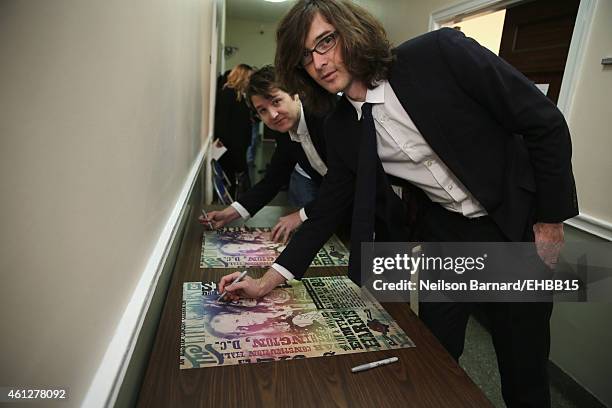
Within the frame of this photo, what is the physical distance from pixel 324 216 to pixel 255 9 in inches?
272

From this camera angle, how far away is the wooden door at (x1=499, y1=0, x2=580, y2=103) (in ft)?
6.73

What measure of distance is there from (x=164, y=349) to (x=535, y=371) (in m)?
0.92

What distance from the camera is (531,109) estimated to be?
881 mm

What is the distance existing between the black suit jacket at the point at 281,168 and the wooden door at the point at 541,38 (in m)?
1.44

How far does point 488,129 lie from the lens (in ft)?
3.16

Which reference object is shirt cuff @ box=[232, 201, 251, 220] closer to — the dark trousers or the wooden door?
the dark trousers

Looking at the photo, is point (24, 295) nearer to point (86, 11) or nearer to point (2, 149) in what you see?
point (2, 149)

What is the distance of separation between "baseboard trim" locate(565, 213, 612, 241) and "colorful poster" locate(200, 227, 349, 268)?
118 cm

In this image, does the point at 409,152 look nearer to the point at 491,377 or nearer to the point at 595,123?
the point at 595,123

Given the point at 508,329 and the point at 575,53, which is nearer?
the point at 508,329

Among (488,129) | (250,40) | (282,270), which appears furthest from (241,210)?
(250,40)

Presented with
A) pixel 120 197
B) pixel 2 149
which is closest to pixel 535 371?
pixel 120 197

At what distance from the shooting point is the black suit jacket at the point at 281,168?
1.49 metres

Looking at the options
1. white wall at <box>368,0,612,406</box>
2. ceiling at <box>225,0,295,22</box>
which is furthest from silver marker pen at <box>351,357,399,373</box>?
ceiling at <box>225,0,295,22</box>
